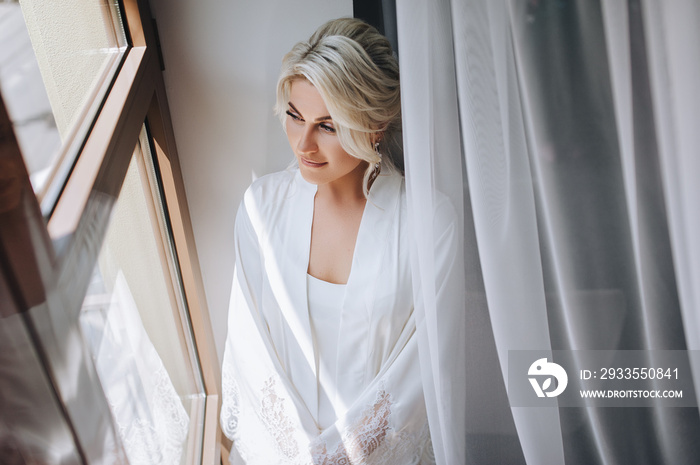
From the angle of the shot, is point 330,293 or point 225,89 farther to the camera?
point 225,89

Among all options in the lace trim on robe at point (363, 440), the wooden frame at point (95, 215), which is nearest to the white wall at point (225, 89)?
the wooden frame at point (95, 215)

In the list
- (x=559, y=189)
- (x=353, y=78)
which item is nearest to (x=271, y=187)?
(x=353, y=78)

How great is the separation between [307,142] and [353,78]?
164 mm

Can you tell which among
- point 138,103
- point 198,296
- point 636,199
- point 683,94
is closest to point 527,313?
point 636,199

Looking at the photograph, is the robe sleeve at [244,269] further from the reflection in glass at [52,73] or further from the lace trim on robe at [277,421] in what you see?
the reflection in glass at [52,73]

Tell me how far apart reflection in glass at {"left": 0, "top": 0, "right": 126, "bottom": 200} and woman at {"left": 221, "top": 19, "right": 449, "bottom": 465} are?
39 centimetres

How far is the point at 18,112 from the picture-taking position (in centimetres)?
62

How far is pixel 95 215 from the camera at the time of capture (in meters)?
0.73

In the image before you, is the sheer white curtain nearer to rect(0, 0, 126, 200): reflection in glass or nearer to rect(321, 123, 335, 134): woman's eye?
rect(321, 123, 335, 134): woman's eye

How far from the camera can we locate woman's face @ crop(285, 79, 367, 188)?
1030mm

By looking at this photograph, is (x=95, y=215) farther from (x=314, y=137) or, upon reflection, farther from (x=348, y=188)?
(x=348, y=188)

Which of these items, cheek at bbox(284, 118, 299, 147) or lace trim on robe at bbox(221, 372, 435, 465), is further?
lace trim on robe at bbox(221, 372, 435, 465)

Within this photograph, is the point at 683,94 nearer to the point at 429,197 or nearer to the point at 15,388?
the point at 429,197

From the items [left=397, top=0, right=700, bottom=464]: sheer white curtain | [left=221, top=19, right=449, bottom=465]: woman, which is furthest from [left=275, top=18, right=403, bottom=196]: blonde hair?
[left=397, top=0, right=700, bottom=464]: sheer white curtain
